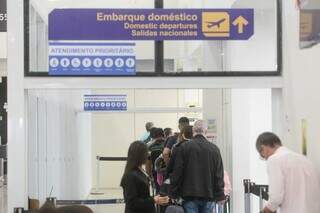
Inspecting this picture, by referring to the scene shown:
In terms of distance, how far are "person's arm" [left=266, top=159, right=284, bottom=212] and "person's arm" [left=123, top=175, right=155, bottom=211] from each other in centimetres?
97

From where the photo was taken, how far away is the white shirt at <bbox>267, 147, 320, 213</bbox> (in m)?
4.68

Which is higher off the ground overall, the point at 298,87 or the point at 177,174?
the point at 298,87

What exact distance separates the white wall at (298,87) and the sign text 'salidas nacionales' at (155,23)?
2.92ft

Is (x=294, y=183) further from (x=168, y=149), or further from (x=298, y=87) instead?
(x=168, y=149)

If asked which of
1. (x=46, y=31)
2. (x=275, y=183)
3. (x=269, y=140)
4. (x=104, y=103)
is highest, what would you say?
(x=46, y=31)

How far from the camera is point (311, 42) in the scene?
5031 millimetres

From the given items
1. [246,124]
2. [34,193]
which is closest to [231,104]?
[246,124]

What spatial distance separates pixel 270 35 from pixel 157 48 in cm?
145

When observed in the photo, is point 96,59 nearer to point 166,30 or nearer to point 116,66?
point 116,66

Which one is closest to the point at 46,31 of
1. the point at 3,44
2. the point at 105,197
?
the point at 105,197

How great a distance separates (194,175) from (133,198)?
63.4 inches

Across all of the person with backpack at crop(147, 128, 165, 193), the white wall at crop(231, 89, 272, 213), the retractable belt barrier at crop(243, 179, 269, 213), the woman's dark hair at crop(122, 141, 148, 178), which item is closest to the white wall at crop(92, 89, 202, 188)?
the person with backpack at crop(147, 128, 165, 193)

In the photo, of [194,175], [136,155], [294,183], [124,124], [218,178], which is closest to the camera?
[294,183]

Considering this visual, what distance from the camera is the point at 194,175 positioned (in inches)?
247
